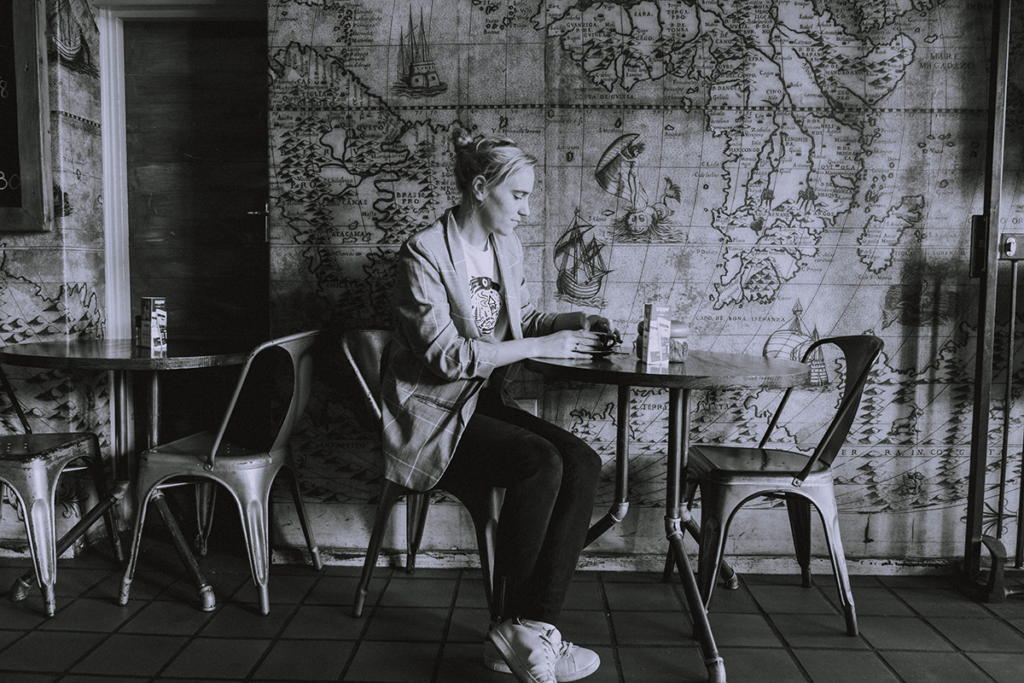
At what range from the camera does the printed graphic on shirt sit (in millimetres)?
2289

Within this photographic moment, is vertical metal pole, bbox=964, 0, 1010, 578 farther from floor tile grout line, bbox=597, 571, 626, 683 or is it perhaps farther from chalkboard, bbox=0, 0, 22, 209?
chalkboard, bbox=0, 0, 22, 209

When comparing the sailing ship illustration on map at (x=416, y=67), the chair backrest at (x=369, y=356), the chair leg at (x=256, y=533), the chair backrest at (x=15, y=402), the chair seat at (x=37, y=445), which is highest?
the sailing ship illustration on map at (x=416, y=67)

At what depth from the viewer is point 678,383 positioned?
6.37 feet

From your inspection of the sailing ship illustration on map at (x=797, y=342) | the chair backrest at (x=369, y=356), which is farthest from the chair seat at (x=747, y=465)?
the chair backrest at (x=369, y=356)

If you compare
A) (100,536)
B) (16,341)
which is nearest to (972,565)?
(100,536)

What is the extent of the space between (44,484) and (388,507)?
1.14m

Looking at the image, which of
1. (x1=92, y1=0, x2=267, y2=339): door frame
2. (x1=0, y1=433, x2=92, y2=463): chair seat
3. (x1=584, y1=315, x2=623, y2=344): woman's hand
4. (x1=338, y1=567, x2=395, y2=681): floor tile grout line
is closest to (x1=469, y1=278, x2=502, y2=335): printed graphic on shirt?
(x1=584, y1=315, x2=623, y2=344): woman's hand

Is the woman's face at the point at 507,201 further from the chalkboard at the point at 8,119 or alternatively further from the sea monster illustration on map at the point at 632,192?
the chalkboard at the point at 8,119

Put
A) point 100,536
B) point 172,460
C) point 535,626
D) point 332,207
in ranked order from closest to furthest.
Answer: point 535,626
point 172,460
point 332,207
point 100,536

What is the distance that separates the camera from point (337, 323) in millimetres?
2826

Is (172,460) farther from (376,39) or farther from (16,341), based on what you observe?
(376,39)

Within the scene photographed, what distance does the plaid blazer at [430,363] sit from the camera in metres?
2.08

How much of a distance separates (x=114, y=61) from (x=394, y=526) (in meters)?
2.25

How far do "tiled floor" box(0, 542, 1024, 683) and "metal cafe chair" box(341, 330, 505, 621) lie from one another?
0.14m
